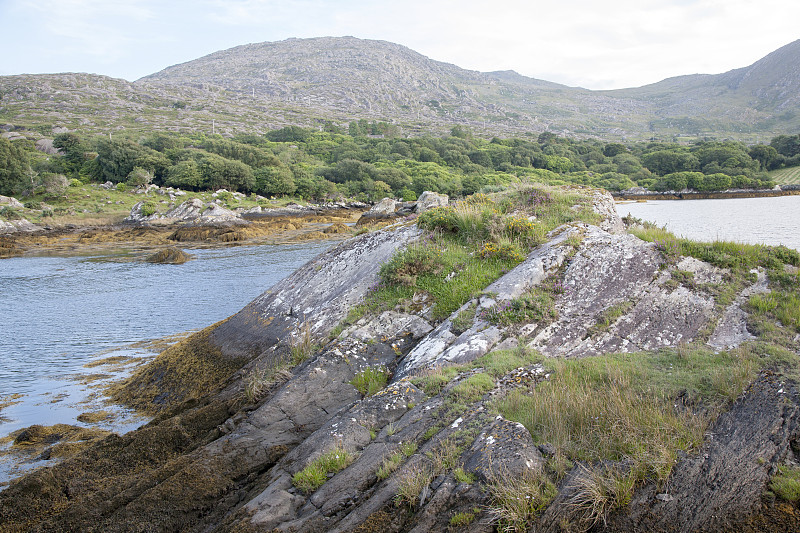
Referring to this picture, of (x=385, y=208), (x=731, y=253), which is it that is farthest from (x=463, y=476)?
Answer: (x=385, y=208)

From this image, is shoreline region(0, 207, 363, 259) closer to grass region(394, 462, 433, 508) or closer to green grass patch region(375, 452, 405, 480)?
green grass patch region(375, 452, 405, 480)

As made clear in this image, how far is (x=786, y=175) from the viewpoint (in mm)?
62625

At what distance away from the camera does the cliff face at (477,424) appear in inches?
148

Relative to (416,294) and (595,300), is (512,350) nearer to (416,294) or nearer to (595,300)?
(595,300)

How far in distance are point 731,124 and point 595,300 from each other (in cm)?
24067

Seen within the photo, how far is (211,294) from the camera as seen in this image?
878 inches

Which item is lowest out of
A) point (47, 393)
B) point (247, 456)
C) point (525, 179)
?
point (47, 393)

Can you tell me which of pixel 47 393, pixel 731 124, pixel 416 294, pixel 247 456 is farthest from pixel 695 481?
pixel 731 124

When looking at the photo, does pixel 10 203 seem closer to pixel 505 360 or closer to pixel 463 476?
pixel 505 360

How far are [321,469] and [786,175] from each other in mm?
82974

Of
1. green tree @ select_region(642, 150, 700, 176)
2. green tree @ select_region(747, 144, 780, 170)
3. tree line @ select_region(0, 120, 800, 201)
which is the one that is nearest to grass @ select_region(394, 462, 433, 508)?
tree line @ select_region(0, 120, 800, 201)

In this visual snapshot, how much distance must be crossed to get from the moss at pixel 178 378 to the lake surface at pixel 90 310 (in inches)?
21.3

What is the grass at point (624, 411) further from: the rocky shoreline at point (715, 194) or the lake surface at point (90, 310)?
the rocky shoreline at point (715, 194)

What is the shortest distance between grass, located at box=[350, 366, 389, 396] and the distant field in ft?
227
